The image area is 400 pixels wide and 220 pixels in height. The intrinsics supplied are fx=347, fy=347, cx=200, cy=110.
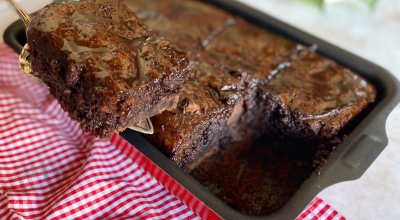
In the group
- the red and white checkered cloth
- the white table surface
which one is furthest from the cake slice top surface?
the white table surface

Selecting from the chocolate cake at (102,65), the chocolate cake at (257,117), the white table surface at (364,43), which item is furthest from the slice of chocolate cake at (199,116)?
the white table surface at (364,43)

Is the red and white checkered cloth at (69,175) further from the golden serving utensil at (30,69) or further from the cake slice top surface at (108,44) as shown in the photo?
the cake slice top surface at (108,44)

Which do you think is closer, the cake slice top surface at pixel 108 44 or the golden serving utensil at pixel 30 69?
the cake slice top surface at pixel 108 44

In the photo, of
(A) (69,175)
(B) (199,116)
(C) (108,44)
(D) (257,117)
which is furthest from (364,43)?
(A) (69,175)

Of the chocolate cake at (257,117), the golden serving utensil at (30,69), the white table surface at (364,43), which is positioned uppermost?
the golden serving utensil at (30,69)

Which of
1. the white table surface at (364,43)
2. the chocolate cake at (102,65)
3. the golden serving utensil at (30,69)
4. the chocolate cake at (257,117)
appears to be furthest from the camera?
the white table surface at (364,43)

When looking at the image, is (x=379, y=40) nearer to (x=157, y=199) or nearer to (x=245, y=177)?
(x=245, y=177)

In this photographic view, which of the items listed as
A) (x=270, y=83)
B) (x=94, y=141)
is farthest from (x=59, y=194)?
(x=270, y=83)
